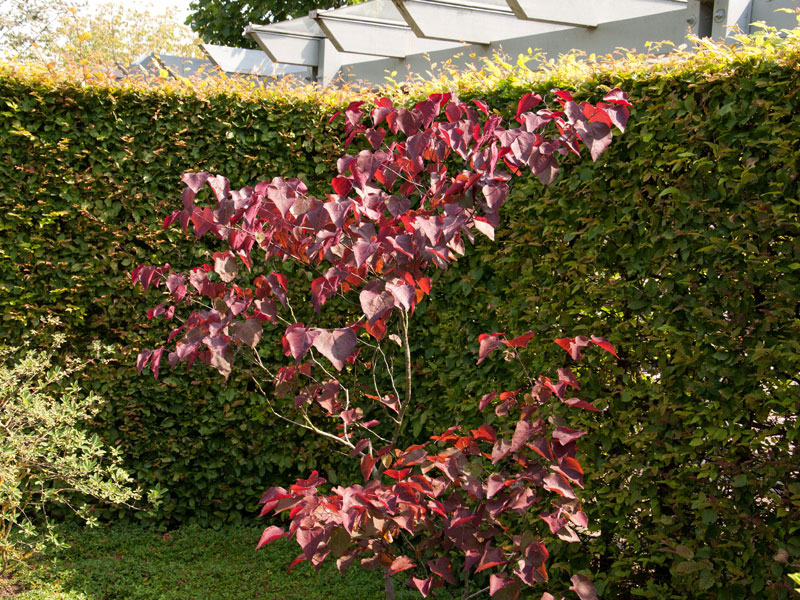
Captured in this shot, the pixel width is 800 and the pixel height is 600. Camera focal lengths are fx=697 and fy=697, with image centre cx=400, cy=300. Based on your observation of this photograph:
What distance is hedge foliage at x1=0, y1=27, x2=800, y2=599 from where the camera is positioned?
2750mm

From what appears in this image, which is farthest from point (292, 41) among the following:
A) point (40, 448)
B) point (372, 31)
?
point (40, 448)

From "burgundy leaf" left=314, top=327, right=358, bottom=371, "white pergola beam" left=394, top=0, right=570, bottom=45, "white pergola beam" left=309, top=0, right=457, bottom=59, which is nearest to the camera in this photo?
"burgundy leaf" left=314, top=327, right=358, bottom=371

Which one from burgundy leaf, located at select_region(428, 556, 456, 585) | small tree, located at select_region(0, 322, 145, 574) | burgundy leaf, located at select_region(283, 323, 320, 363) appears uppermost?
burgundy leaf, located at select_region(283, 323, 320, 363)

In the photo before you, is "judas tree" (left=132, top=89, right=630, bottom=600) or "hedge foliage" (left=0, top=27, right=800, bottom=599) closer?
"judas tree" (left=132, top=89, right=630, bottom=600)

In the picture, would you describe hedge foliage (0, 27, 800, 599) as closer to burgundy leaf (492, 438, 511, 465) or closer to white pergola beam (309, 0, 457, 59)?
burgundy leaf (492, 438, 511, 465)

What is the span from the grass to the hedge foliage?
345 millimetres

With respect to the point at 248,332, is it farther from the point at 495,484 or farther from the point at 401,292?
the point at 495,484

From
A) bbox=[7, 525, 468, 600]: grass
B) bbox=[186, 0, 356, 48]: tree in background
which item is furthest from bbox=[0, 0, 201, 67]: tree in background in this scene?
bbox=[7, 525, 468, 600]: grass

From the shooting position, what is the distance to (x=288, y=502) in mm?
Result: 2430

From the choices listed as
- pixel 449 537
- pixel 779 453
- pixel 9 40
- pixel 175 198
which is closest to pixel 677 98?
pixel 779 453

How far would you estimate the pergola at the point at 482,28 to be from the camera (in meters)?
5.23

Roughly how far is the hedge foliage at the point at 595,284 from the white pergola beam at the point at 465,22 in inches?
112

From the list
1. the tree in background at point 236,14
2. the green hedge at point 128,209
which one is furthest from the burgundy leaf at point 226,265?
the tree in background at point 236,14

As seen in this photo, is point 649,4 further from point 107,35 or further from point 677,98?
point 107,35
